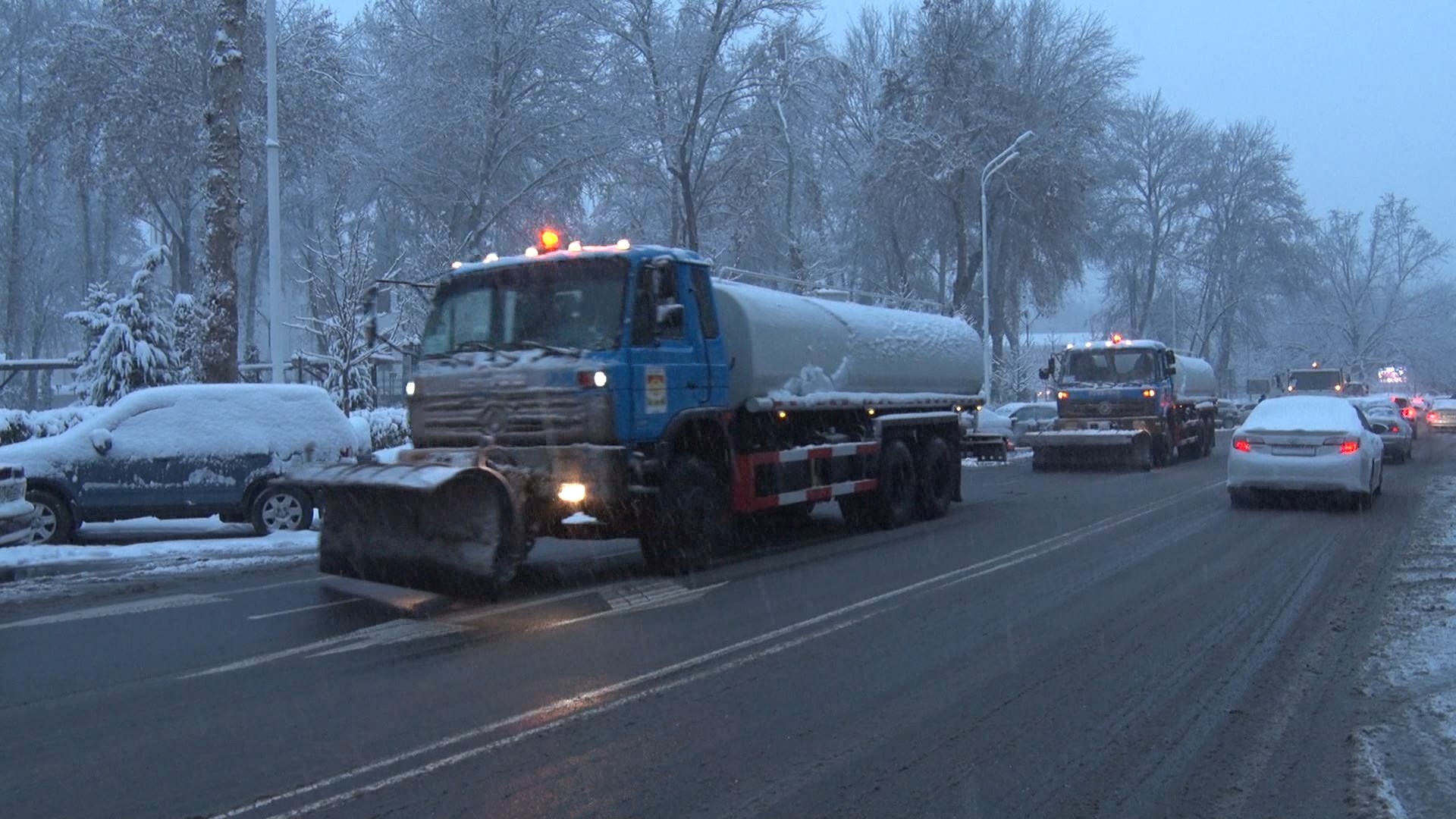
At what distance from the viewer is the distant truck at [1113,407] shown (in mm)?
25109

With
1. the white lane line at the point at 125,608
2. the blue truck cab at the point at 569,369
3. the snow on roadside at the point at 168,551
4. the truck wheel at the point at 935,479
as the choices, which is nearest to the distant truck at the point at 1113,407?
the truck wheel at the point at 935,479

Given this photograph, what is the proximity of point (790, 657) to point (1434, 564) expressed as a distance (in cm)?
760

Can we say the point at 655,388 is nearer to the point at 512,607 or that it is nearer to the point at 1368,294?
the point at 512,607

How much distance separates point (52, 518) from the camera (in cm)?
1373

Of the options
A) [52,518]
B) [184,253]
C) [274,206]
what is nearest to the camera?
[52,518]

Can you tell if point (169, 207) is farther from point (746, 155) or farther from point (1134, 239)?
point (1134, 239)

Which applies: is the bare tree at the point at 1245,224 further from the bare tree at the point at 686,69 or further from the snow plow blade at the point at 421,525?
the snow plow blade at the point at 421,525

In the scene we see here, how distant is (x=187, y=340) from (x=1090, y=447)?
1963 centimetres

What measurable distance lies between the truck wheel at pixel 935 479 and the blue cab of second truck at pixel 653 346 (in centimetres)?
549

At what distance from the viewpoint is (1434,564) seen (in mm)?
11812

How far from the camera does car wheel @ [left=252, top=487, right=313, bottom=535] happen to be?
14.6 metres

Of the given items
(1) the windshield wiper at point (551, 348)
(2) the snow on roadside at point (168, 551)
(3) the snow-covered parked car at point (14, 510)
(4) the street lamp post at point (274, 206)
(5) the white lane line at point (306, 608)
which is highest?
(4) the street lamp post at point (274, 206)

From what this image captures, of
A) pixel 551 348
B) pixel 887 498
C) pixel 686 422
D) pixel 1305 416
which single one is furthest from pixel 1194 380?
pixel 551 348

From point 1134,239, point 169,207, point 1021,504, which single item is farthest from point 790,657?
point 1134,239
